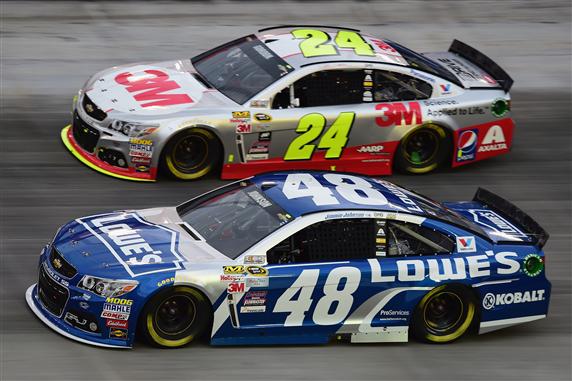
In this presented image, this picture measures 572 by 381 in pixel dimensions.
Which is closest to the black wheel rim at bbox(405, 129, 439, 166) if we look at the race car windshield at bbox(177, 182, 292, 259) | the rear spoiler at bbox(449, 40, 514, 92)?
the rear spoiler at bbox(449, 40, 514, 92)

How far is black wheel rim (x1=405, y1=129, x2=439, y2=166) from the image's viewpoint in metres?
13.0

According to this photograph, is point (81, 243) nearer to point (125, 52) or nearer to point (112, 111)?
point (112, 111)

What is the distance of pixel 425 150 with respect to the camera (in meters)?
13.1

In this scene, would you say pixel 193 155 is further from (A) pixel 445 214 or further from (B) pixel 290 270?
(B) pixel 290 270

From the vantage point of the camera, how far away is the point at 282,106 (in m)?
12.3

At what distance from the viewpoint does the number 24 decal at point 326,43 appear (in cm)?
1261

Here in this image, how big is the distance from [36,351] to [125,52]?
363 inches

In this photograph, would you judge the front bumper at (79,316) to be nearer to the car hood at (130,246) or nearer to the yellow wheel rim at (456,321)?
the car hood at (130,246)

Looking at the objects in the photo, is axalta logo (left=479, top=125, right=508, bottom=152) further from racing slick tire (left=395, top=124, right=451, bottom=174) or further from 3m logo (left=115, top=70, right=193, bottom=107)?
3m logo (left=115, top=70, right=193, bottom=107)

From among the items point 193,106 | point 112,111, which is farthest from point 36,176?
point 193,106

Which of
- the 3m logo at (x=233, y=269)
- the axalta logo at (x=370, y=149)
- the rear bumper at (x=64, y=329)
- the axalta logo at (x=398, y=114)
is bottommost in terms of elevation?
the rear bumper at (x=64, y=329)

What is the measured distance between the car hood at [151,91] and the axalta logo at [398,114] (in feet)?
6.02

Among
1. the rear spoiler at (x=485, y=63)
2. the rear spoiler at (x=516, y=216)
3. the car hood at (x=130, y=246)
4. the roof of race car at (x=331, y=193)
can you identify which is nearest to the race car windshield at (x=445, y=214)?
the roof of race car at (x=331, y=193)

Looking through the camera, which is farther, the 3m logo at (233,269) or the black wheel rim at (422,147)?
the black wheel rim at (422,147)
